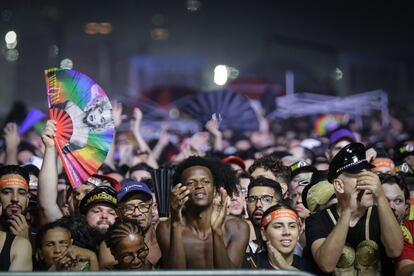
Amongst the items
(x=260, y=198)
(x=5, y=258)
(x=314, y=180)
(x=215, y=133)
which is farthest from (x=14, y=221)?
(x=215, y=133)

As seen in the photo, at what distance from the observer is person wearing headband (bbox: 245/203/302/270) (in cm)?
711

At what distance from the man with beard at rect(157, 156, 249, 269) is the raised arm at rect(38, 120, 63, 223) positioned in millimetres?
1352

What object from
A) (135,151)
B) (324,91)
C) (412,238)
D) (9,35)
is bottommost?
(412,238)

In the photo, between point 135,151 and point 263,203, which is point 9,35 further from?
point 263,203

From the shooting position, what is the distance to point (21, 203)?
26.7 ft

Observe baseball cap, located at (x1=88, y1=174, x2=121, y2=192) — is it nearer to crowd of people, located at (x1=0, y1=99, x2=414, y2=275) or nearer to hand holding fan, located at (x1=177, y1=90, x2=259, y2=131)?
crowd of people, located at (x1=0, y1=99, x2=414, y2=275)

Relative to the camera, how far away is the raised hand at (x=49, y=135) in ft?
27.4

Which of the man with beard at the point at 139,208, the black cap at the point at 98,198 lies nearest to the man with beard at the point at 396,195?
the man with beard at the point at 139,208

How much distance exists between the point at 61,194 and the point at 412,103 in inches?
1030

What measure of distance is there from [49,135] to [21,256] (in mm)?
1532

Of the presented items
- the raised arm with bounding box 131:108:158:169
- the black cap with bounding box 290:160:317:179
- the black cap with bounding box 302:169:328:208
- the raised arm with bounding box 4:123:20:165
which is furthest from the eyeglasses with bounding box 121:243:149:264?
the raised arm with bounding box 131:108:158:169

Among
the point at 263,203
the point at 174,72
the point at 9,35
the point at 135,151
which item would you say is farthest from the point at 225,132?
the point at 9,35

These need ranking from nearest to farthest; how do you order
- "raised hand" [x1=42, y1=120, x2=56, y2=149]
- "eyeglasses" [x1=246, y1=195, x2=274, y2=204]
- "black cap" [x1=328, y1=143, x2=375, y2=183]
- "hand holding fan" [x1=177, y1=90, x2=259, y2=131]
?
1. "black cap" [x1=328, y1=143, x2=375, y2=183]
2. "eyeglasses" [x1=246, y1=195, x2=274, y2=204]
3. "raised hand" [x1=42, y1=120, x2=56, y2=149]
4. "hand holding fan" [x1=177, y1=90, x2=259, y2=131]

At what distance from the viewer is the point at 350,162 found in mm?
7129
